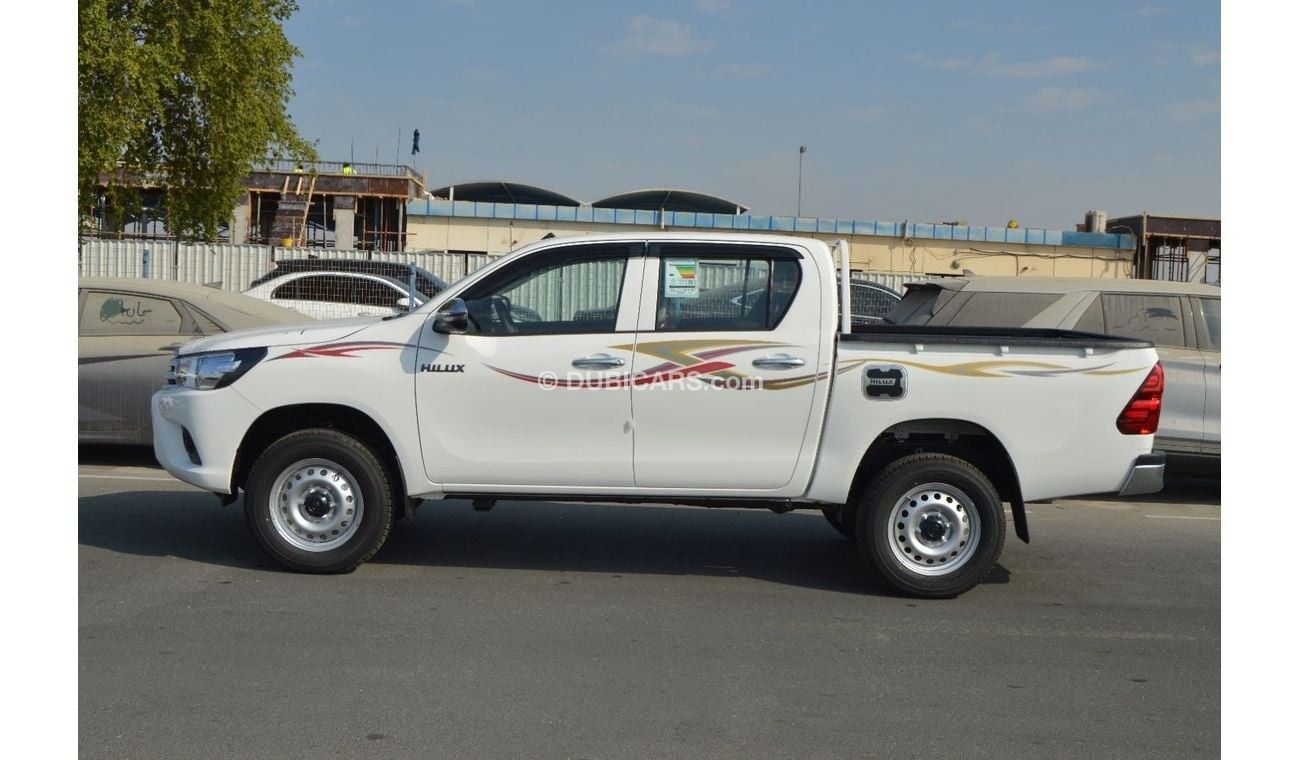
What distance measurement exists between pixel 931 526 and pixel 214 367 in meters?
4.07

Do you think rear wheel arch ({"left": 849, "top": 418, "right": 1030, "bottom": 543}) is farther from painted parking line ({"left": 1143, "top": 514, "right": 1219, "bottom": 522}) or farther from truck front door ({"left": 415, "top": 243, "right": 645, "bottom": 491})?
painted parking line ({"left": 1143, "top": 514, "right": 1219, "bottom": 522})

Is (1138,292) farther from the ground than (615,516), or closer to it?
farther from the ground

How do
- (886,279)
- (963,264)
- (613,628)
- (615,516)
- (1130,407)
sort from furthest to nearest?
(963,264), (886,279), (615,516), (1130,407), (613,628)

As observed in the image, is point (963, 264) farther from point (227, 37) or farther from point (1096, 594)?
point (1096, 594)

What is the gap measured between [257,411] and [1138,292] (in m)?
7.22

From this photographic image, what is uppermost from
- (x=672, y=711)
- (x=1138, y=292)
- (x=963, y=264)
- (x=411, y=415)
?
(x=963, y=264)

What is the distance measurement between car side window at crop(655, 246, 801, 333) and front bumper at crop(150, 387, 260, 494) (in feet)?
7.79

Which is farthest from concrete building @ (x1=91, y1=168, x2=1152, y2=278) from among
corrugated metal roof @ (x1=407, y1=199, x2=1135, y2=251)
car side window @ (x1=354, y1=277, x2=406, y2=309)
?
car side window @ (x1=354, y1=277, x2=406, y2=309)

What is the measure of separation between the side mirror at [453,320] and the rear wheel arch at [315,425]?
2.12 ft

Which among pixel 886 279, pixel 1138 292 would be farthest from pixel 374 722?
pixel 886 279

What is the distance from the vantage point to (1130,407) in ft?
22.0

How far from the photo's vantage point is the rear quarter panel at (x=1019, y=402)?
263 inches

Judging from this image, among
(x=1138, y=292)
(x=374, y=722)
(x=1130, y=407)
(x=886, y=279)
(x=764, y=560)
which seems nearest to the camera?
(x=374, y=722)

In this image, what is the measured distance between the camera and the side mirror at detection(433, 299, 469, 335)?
22.0 feet
